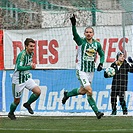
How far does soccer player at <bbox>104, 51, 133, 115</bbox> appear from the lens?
644 inches

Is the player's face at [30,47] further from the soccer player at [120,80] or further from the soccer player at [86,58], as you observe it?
the soccer player at [120,80]

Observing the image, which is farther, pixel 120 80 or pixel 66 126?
pixel 120 80

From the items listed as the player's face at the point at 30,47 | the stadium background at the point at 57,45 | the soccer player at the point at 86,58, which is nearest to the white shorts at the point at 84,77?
the soccer player at the point at 86,58

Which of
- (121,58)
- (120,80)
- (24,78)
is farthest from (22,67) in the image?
(120,80)

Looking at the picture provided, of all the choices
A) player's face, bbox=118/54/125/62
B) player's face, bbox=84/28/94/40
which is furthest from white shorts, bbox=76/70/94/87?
player's face, bbox=118/54/125/62

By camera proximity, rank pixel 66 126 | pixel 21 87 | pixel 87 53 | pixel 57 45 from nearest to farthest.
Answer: pixel 66 126 → pixel 87 53 → pixel 21 87 → pixel 57 45

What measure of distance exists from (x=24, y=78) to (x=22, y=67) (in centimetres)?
60

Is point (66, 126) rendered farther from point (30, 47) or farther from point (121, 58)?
point (121, 58)

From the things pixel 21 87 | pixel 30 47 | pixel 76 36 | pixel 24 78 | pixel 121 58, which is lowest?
pixel 21 87

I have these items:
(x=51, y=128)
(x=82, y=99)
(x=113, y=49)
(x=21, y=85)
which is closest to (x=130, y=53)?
(x=113, y=49)

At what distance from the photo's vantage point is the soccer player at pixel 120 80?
16359mm

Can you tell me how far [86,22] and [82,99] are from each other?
6.16 feet

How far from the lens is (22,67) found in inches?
580

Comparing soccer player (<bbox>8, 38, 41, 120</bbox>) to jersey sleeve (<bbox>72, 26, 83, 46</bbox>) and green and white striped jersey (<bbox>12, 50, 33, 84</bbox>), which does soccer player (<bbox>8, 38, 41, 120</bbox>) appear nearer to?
green and white striped jersey (<bbox>12, 50, 33, 84</bbox>)
